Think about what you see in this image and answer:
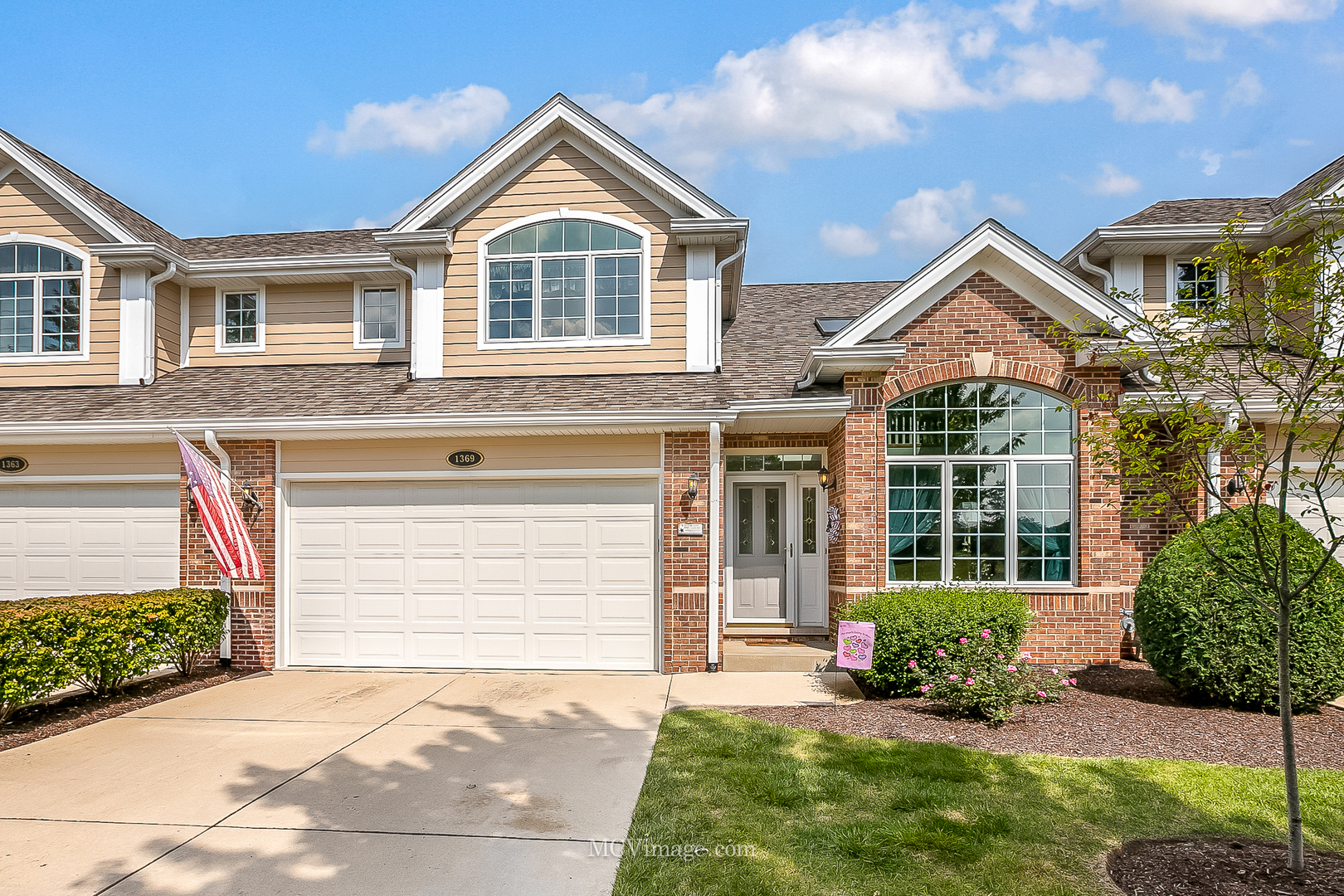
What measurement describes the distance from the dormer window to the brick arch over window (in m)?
3.30

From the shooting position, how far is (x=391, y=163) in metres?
18.0

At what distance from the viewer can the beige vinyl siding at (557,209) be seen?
1078 centimetres

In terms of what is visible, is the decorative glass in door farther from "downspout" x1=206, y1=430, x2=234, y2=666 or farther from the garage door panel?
"downspout" x1=206, y1=430, x2=234, y2=666

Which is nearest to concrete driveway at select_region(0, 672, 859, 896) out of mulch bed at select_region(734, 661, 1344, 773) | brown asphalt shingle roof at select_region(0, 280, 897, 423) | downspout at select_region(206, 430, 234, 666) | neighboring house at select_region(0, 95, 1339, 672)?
mulch bed at select_region(734, 661, 1344, 773)

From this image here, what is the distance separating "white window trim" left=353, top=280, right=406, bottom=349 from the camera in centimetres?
1196

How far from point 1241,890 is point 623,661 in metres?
6.83

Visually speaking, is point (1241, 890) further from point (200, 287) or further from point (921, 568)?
point (200, 287)

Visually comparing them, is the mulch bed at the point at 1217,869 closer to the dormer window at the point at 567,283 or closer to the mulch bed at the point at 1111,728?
the mulch bed at the point at 1111,728

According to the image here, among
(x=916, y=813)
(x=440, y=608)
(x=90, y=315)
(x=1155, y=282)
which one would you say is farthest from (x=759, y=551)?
(x=90, y=315)

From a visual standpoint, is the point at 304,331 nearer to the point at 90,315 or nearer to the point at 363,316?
the point at 363,316

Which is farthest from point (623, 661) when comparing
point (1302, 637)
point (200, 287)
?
point (200, 287)

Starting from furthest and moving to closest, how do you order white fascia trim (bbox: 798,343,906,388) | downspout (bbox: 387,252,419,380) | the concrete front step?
downspout (bbox: 387,252,419,380), the concrete front step, white fascia trim (bbox: 798,343,906,388)

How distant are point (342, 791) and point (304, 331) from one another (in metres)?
8.28

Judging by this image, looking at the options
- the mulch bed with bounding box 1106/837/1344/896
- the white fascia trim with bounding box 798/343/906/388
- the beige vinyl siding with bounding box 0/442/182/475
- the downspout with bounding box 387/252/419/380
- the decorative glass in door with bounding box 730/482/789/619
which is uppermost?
the downspout with bounding box 387/252/419/380
